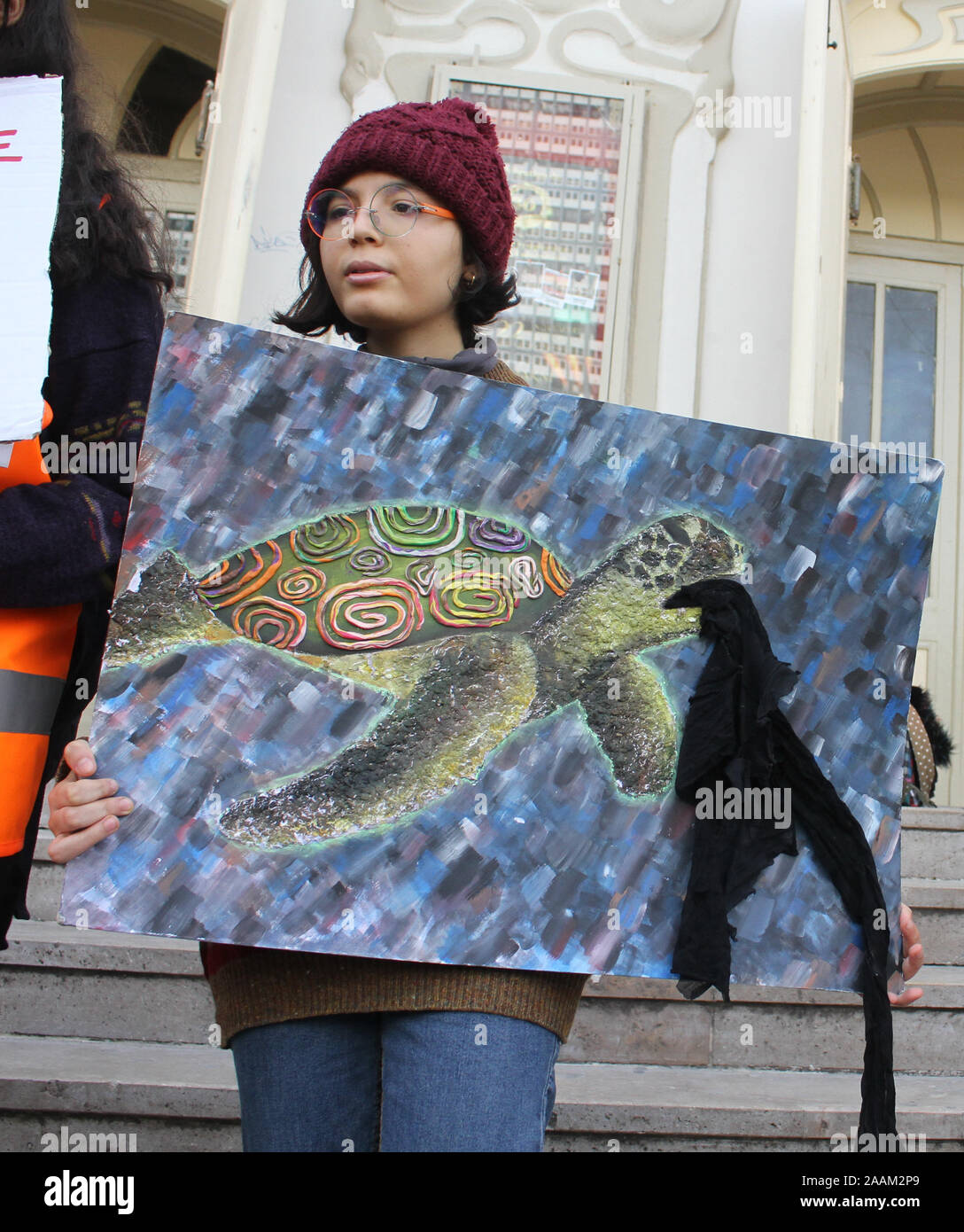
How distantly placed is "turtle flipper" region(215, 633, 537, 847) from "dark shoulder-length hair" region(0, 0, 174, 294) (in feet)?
1.91

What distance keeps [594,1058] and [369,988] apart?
72.6 inches

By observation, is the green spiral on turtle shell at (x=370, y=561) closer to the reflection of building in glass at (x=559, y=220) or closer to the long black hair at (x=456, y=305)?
the long black hair at (x=456, y=305)

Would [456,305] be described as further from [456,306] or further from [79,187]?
[79,187]

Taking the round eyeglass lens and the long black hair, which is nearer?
the round eyeglass lens

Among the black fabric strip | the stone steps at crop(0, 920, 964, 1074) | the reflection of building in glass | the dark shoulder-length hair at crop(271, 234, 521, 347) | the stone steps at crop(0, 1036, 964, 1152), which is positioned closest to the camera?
the black fabric strip

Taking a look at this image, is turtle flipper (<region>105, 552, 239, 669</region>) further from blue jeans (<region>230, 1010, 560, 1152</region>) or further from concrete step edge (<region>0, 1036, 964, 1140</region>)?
concrete step edge (<region>0, 1036, 964, 1140</region>)

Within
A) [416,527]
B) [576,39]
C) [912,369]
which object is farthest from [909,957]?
[912,369]

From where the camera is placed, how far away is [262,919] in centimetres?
119

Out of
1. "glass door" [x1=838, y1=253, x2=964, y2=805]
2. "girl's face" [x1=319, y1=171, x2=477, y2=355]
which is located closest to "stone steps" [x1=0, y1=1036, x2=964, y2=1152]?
"girl's face" [x1=319, y1=171, x2=477, y2=355]

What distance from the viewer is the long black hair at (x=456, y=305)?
4.94 ft

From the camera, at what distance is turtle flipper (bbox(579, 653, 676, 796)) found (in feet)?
4.19

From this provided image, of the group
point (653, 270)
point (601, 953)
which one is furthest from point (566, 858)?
point (653, 270)

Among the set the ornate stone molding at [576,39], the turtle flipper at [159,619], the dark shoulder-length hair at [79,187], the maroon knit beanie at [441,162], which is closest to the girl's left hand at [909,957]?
the turtle flipper at [159,619]

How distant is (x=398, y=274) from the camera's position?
4.57ft
